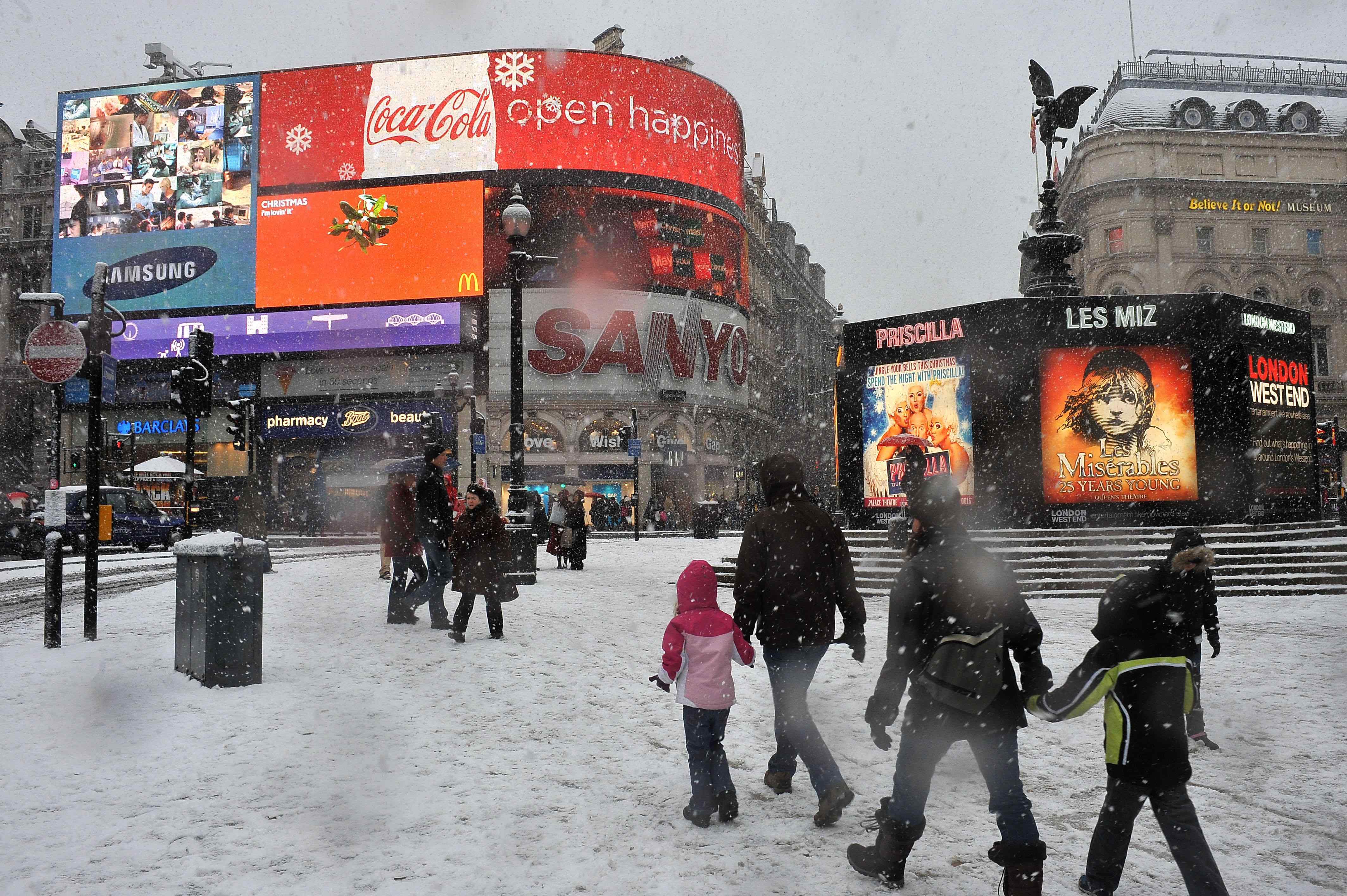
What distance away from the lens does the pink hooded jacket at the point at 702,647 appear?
4.24 metres

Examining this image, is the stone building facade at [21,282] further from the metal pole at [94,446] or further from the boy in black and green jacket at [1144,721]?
the boy in black and green jacket at [1144,721]

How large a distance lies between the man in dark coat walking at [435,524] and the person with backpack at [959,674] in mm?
6397

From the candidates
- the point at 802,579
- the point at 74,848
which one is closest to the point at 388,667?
the point at 74,848

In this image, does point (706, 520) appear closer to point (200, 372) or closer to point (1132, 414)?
point (1132, 414)

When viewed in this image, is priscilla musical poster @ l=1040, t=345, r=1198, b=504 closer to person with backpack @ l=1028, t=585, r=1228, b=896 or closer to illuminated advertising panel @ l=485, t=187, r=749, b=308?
person with backpack @ l=1028, t=585, r=1228, b=896

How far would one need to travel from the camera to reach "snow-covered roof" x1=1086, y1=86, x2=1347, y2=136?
170 ft

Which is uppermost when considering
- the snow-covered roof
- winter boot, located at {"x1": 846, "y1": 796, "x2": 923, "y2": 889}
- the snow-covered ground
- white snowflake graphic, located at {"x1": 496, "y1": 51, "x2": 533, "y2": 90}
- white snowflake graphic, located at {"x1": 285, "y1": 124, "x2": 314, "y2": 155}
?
the snow-covered roof

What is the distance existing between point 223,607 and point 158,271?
42.9 m

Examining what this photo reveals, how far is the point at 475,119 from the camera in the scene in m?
41.7

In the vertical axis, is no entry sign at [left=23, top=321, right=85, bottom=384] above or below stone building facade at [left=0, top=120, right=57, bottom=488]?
below

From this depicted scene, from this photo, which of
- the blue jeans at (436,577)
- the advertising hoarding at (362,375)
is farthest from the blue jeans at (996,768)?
the advertising hoarding at (362,375)

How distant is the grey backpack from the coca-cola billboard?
134 feet

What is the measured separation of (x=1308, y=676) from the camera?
7629 millimetres

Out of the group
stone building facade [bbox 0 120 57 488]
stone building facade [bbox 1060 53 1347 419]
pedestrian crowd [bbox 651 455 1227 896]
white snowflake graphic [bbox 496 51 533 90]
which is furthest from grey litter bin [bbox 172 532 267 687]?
stone building facade [bbox 1060 53 1347 419]
